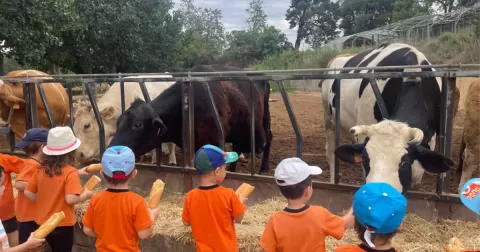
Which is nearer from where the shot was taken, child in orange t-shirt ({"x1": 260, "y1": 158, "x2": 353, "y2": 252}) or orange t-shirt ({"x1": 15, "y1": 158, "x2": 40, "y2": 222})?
child in orange t-shirt ({"x1": 260, "y1": 158, "x2": 353, "y2": 252})

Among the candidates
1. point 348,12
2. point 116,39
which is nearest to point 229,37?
point 348,12

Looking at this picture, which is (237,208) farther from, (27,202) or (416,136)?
(27,202)

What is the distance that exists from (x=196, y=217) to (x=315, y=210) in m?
0.86

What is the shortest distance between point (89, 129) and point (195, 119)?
1.69 m

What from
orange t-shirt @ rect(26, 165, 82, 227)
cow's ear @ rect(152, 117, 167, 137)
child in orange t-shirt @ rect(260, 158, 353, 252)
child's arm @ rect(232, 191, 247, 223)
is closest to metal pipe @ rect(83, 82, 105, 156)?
cow's ear @ rect(152, 117, 167, 137)

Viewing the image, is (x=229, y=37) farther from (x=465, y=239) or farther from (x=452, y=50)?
(x=465, y=239)

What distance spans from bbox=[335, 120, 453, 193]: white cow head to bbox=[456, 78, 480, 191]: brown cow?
2.39m

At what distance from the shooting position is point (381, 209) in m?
1.92

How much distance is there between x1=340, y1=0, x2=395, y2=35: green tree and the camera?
2203 inches

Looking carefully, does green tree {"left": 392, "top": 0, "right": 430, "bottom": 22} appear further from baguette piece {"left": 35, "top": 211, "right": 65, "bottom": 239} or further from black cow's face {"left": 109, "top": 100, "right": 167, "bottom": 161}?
baguette piece {"left": 35, "top": 211, "right": 65, "bottom": 239}

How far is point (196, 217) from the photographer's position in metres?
3.08

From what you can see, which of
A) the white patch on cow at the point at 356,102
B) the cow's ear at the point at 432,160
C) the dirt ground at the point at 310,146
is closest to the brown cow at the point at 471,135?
the dirt ground at the point at 310,146

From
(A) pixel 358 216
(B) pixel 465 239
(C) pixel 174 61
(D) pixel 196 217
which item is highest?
(C) pixel 174 61

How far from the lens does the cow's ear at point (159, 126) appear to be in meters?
5.48
